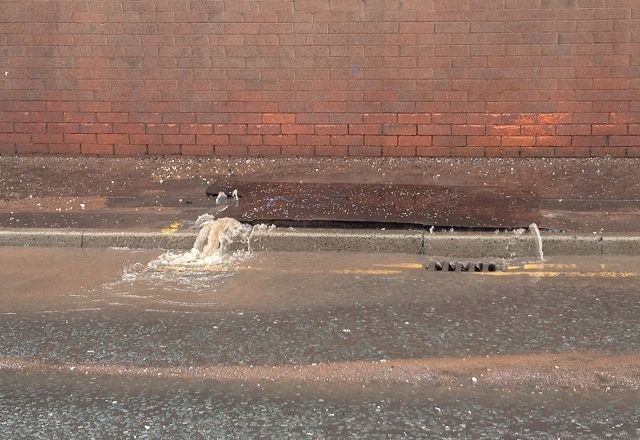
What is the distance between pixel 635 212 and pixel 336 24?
14.0 ft

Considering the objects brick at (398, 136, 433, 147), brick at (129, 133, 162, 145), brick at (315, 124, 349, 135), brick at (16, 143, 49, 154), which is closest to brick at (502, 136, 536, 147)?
brick at (398, 136, 433, 147)

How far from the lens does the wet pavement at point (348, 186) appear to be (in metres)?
8.16

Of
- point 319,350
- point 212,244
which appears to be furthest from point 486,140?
point 319,350

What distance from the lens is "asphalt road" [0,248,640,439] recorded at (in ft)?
14.3

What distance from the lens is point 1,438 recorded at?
4.20 metres

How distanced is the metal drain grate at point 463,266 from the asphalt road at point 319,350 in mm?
132

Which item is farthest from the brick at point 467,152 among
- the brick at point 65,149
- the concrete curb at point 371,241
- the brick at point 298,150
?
the brick at point 65,149

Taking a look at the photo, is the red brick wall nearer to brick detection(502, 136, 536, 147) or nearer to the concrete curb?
brick detection(502, 136, 536, 147)

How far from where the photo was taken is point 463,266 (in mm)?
7133

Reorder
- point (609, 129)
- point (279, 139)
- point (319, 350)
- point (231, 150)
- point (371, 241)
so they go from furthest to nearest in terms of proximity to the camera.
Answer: point (231, 150), point (279, 139), point (609, 129), point (371, 241), point (319, 350)

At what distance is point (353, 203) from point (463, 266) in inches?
70.9

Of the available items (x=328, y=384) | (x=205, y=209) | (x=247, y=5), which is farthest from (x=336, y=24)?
(x=328, y=384)

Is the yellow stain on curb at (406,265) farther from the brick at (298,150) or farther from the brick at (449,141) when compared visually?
the brick at (298,150)

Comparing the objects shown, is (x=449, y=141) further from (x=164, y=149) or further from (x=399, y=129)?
(x=164, y=149)
